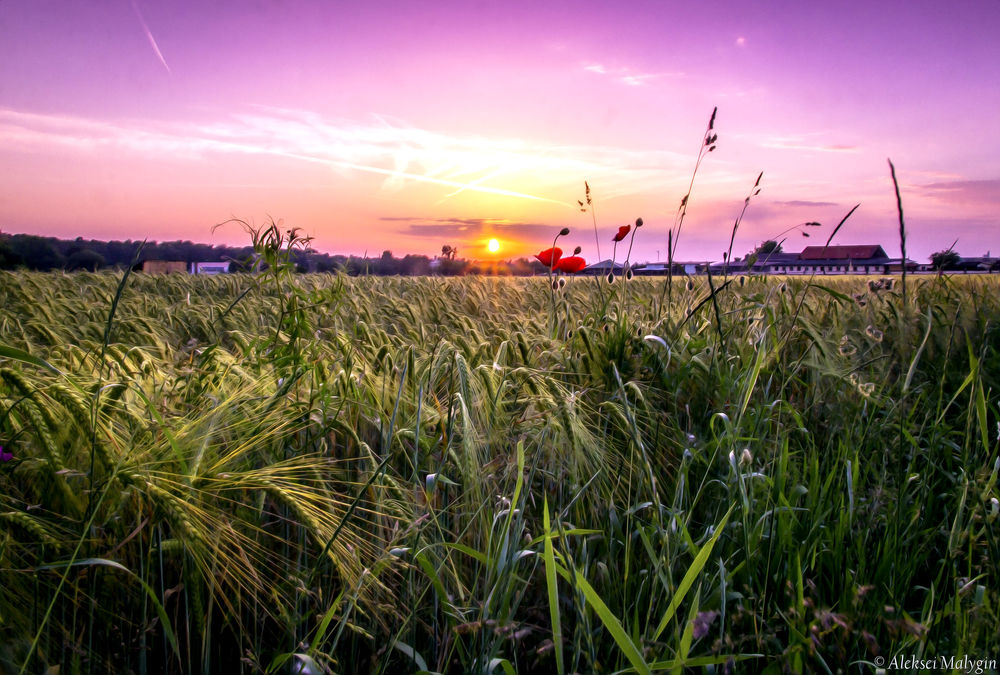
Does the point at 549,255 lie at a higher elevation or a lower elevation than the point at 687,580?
higher

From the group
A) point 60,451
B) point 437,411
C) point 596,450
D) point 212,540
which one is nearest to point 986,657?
point 596,450

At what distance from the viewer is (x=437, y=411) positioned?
177 cm

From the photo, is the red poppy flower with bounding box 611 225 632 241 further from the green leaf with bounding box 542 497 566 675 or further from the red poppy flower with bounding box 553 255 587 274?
the green leaf with bounding box 542 497 566 675

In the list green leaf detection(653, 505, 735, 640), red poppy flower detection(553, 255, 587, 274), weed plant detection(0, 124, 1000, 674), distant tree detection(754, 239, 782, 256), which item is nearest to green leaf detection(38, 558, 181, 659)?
weed plant detection(0, 124, 1000, 674)

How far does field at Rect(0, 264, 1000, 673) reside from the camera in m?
1.10

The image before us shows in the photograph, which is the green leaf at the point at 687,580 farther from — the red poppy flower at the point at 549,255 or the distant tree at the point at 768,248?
the red poppy flower at the point at 549,255

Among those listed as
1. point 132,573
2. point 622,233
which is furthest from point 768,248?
point 132,573

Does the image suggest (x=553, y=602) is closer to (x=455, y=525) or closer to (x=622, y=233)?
(x=455, y=525)

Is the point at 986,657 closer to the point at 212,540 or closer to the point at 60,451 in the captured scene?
the point at 212,540

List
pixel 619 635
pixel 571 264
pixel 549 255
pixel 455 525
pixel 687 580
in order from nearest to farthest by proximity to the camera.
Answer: pixel 619 635, pixel 687 580, pixel 455 525, pixel 549 255, pixel 571 264

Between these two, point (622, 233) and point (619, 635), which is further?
point (622, 233)

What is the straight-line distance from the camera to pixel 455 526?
5.00 ft

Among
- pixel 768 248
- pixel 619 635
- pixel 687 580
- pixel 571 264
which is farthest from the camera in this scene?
pixel 571 264

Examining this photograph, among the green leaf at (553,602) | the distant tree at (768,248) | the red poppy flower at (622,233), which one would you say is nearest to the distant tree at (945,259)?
the distant tree at (768,248)
